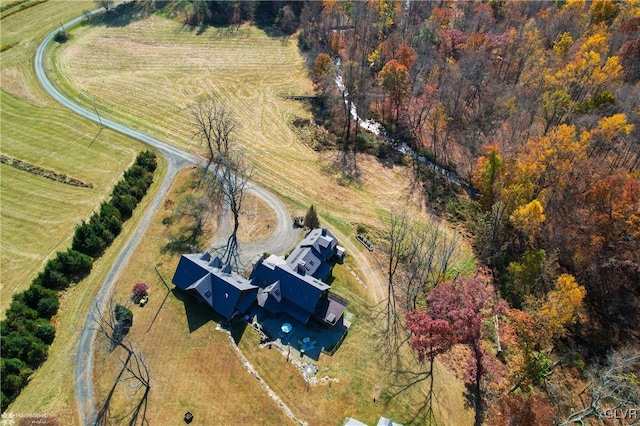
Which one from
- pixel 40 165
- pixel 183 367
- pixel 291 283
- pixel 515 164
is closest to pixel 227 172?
pixel 291 283

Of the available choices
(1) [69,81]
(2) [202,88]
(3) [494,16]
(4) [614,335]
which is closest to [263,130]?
(2) [202,88]

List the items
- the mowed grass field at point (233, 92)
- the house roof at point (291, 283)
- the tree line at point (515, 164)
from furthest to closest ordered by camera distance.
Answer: the mowed grass field at point (233, 92), the house roof at point (291, 283), the tree line at point (515, 164)

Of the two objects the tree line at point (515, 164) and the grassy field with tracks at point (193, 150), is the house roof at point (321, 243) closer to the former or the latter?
the grassy field with tracks at point (193, 150)

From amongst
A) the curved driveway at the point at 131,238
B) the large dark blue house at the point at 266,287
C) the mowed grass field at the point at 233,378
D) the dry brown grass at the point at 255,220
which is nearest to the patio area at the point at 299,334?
the large dark blue house at the point at 266,287

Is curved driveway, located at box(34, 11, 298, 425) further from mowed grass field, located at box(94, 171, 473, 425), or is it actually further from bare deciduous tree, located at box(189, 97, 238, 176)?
bare deciduous tree, located at box(189, 97, 238, 176)

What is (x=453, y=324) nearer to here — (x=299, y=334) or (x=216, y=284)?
(x=299, y=334)

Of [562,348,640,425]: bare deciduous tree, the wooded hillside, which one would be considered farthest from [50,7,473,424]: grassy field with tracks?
[562,348,640,425]: bare deciduous tree

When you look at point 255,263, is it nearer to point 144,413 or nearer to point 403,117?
point 144,413
